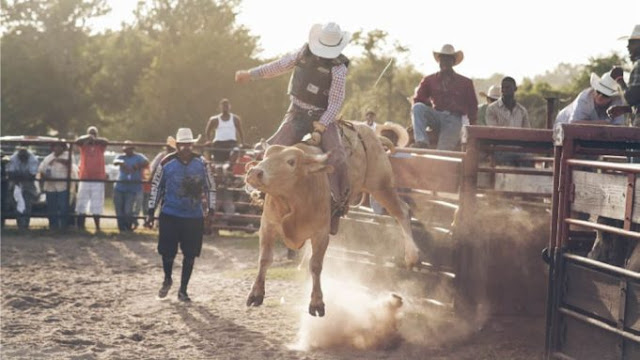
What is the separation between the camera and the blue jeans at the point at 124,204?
18.3 m

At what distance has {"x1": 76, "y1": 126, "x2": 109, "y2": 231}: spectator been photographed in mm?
18266

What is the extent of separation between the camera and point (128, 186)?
18.2m

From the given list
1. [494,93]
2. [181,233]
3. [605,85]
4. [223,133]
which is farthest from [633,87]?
[223,133]

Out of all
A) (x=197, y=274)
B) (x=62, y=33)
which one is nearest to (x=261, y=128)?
(x=62, y=33)

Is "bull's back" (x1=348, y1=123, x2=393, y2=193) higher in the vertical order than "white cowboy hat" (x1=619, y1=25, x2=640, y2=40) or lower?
lower

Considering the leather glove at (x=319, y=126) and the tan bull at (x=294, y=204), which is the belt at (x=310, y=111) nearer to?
the leather glove at (x=319, y=126)

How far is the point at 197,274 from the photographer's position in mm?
13930

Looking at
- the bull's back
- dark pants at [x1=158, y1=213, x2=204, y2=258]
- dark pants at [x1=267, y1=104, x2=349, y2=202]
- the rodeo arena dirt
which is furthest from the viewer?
dark pants at [x1=158, y1=213, x2=204, y2=258]

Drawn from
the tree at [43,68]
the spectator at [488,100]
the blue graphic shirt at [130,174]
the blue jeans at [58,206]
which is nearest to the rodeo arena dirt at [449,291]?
the spectator at [488,100]

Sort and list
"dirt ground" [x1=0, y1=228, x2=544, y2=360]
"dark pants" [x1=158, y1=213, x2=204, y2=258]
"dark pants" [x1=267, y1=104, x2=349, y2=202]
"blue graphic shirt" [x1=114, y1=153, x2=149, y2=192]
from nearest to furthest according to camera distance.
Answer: "dirt ground" [x1=0, y1=228, x2=544, y2=360], "dark pants" [x1=267, y1=104, x2=349, y2=202], "dark pants" [x1=158, y1=213, x2=204, y2=258], "blue graphic shirt" [x1=114, y1=153, x2=149, y2=192]

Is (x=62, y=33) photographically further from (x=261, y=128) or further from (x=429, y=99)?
(x=429, y=99)

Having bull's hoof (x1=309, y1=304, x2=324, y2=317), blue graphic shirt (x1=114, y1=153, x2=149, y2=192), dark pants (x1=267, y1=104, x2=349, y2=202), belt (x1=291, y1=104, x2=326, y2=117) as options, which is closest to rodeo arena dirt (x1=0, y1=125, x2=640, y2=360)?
bull's hoof (x1=309, y1=304, x2=324, y2=317)

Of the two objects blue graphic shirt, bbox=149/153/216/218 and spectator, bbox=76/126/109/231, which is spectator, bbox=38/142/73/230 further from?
blue graphic shirt, bbox=149/153/216/218

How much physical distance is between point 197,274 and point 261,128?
25.3 metres
